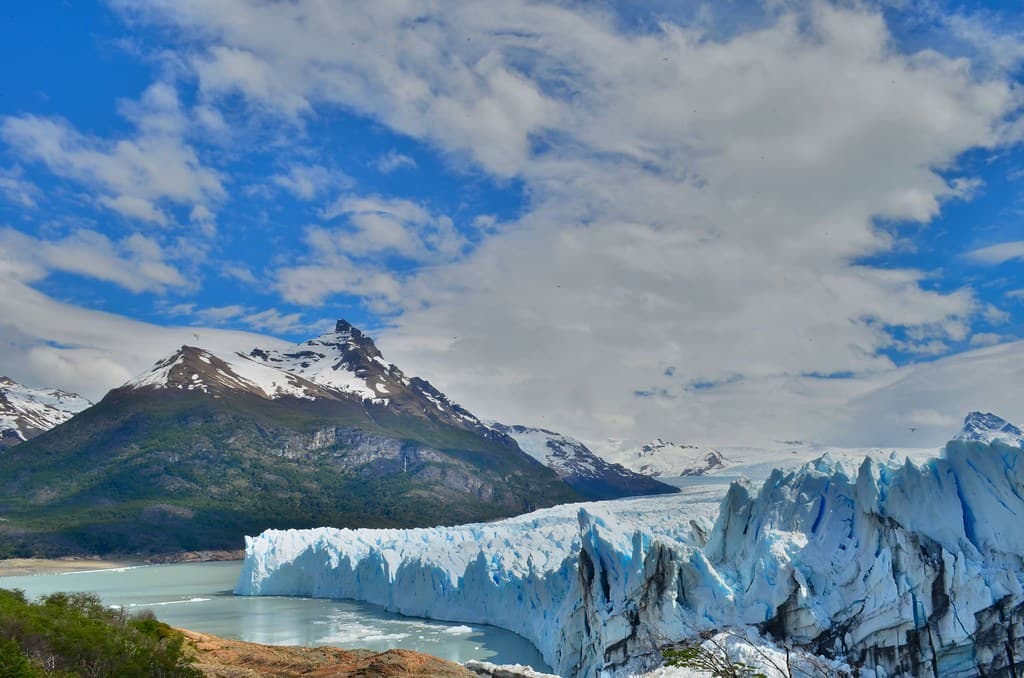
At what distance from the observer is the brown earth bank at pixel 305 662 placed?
2030 cm

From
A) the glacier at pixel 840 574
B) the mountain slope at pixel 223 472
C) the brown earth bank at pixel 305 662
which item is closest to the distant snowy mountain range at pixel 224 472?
the mountain slope at pixel 223 472

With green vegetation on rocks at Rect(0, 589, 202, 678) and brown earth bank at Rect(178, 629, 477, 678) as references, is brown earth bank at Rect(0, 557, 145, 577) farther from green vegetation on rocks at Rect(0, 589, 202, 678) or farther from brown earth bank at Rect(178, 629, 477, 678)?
green vegetation on rocks at Rect(0, 589, 202, 678)

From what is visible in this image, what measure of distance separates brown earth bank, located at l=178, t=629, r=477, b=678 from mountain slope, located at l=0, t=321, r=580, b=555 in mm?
77924

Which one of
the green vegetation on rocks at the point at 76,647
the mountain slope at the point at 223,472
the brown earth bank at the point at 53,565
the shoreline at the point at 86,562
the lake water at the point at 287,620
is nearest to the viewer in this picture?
the green vegetation on rocks at the point at 76,647

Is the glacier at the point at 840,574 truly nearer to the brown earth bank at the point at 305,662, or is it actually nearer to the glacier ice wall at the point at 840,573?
the glacier ice wall at the point at 840,573

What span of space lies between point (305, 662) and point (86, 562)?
79.4 metres

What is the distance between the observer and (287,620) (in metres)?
47.3

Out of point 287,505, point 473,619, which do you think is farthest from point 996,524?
point 287,505

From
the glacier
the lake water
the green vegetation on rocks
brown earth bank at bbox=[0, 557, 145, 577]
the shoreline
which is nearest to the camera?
the green vegetation on rocks

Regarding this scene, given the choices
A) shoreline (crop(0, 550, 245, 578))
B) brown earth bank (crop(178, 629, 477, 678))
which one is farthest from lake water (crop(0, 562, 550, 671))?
brown earth bank (crop(178, 629, 477, 678))

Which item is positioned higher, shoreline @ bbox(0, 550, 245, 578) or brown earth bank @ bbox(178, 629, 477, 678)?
brown earth bank @ bbox(178, 629, 477, 678)

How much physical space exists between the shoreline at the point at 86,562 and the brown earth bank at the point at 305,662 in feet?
212

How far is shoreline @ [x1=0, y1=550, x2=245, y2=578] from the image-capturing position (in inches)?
3175

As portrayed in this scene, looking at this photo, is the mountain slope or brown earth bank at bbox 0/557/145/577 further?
the mountain slope
